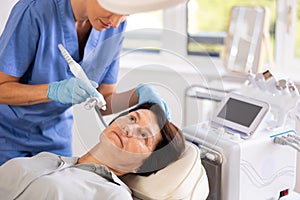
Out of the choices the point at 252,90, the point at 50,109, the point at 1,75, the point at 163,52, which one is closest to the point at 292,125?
the point at 252,90

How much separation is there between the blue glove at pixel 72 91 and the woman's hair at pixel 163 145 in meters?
0.16

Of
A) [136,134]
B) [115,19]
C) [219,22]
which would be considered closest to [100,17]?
[115,19]

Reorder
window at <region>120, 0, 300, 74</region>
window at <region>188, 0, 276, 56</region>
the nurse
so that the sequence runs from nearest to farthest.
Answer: the nurse, window at <region>120, 0, 300, 74</region>, window at <region>188, 0, 276, 56</region>

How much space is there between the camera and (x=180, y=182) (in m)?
1.54

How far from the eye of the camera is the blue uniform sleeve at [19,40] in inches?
62.2

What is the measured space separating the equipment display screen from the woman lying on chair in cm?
18

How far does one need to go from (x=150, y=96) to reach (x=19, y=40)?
43 centimetres

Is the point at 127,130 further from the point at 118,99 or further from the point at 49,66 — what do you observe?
the point at 49,66

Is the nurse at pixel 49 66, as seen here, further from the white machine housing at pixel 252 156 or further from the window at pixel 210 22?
the window at pixel 210 22

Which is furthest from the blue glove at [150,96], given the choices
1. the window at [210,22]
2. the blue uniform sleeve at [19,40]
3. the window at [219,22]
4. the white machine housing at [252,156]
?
the window at [210,22]

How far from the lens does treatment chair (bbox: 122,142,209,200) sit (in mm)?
1541

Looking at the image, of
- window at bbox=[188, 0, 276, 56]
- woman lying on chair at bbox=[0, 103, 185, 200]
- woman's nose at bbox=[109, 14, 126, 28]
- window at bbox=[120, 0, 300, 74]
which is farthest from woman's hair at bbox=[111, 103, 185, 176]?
window at bbox=[188, 0, 276, 56]

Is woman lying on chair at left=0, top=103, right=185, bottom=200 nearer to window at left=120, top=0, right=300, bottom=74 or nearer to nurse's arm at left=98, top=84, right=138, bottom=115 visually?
nurse's arm at left=98, top=84, right=138, bottom=115

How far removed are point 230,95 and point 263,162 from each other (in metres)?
0.25
